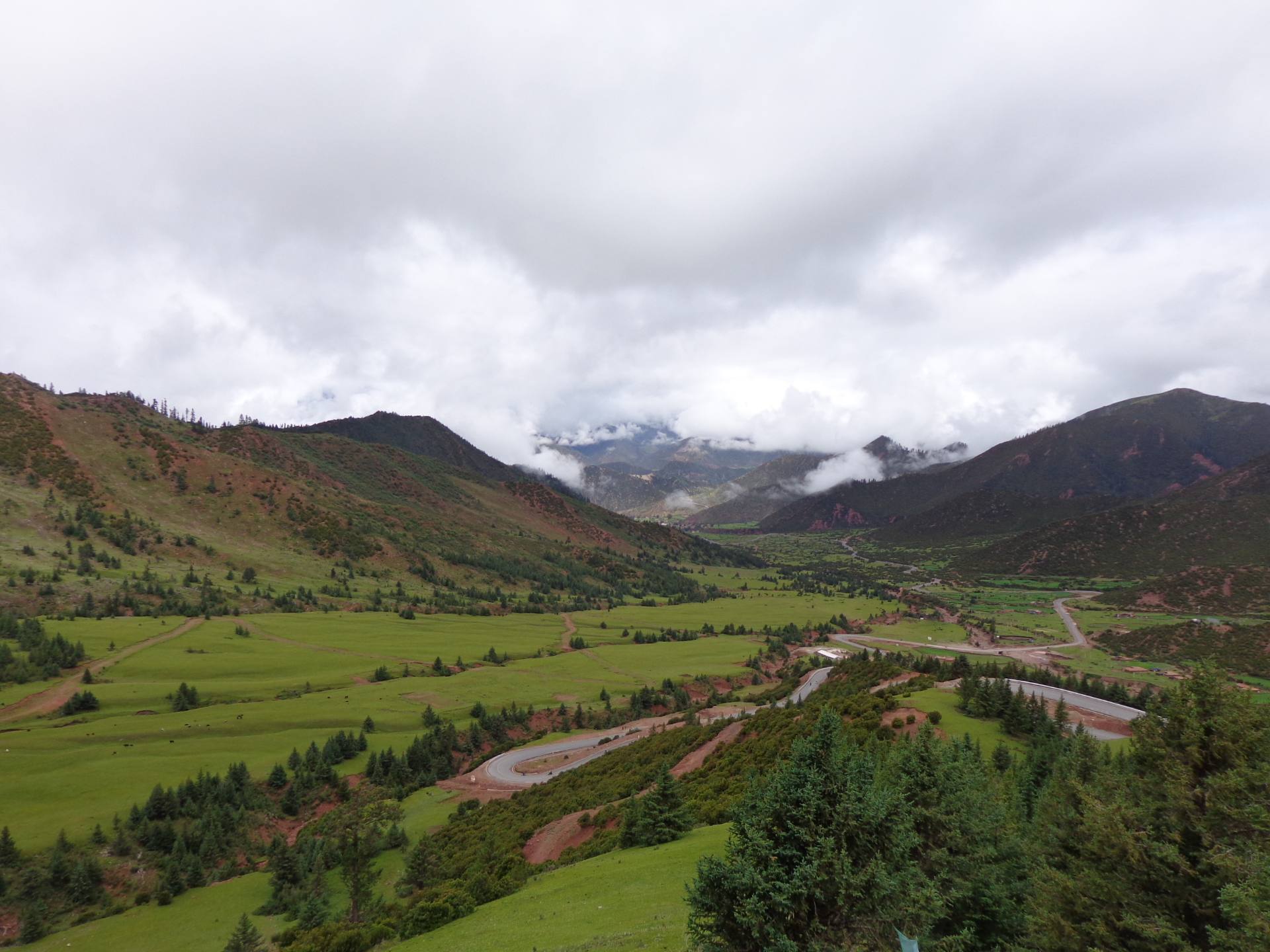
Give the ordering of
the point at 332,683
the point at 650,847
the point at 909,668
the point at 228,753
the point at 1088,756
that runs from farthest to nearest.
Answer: the point at 332,683 → the point at 228,753 → the point at 909,668 → the point at 650,847 → the point at 1088,756

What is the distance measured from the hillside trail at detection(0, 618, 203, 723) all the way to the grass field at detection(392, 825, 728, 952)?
285ft

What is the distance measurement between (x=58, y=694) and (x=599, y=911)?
103 meters

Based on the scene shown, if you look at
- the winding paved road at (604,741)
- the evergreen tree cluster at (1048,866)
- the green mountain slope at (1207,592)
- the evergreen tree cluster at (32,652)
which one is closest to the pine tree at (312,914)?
the winding paved road at (604,741)

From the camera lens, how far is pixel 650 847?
31.7m

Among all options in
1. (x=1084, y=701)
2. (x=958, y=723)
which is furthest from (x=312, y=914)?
(x=1084, y=701)

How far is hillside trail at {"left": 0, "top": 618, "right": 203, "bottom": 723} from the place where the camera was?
75.1 m

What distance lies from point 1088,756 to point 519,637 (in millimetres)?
134899

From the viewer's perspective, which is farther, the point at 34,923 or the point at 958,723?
the point at 34,923

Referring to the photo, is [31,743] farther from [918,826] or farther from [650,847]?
[918,826]

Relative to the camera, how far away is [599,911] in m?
23.6

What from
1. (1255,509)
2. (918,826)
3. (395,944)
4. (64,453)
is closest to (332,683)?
(395,944)

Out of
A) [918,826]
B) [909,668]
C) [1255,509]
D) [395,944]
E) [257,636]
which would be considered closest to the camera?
[918,826]

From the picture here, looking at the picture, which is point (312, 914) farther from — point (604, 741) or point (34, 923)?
point (604, 741)

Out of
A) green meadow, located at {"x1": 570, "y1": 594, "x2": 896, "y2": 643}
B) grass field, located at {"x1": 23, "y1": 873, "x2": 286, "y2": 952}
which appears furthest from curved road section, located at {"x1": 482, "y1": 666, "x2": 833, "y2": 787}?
green meadow, located at {"x1": 570, "y1": 594, "x2": 896, "y2": 643}
